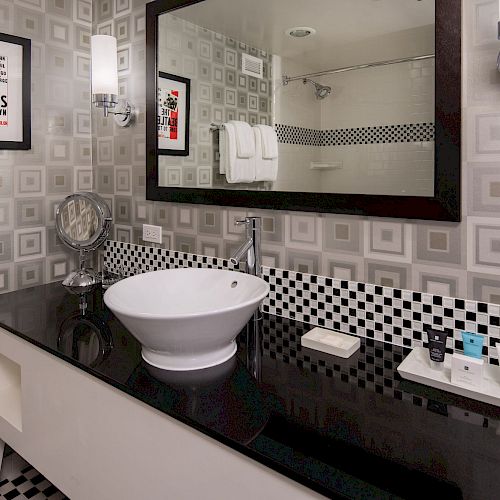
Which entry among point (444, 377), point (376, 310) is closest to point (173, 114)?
point (376, 310)

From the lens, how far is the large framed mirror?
3.84 ft

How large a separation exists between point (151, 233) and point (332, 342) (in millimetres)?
947

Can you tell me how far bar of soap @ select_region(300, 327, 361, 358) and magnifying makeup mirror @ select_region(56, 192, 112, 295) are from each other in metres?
1.02

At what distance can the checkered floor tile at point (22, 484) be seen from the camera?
5.54ft

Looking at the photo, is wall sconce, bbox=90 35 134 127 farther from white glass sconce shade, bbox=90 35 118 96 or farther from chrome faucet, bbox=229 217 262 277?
chrome faucet, bbox=229 217 262 277

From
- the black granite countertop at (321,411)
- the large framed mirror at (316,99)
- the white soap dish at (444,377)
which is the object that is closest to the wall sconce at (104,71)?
the large framed mirror at (316,99)

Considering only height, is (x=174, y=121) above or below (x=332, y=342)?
above

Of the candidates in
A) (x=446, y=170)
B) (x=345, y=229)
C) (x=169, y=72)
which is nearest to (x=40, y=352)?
(x=345, y=229)

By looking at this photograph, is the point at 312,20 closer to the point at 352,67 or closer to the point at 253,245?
the point at 352,67

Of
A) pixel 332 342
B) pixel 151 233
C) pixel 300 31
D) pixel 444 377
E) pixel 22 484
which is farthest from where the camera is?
pixel 151 233

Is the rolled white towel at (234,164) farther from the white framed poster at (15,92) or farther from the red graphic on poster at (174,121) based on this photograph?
the white framed poster at (15,92)

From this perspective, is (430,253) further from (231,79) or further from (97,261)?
(97,261)

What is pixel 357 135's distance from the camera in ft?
4.26

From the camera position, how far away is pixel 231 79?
1579 mm
